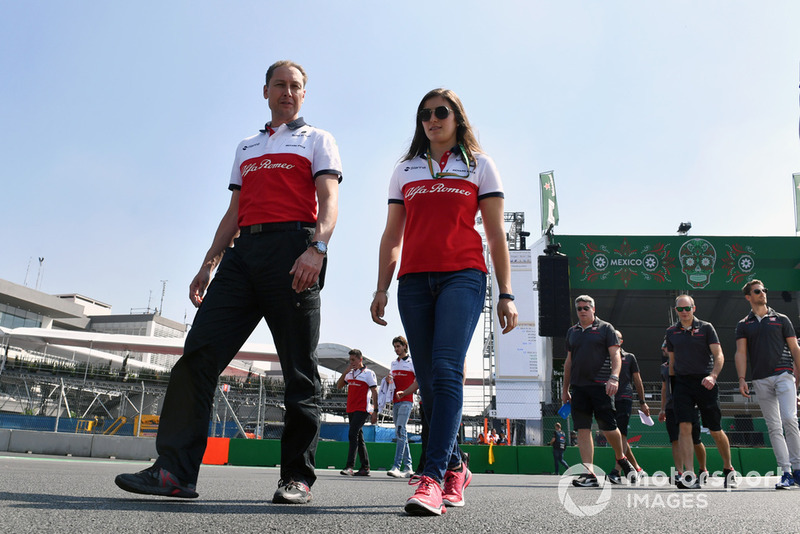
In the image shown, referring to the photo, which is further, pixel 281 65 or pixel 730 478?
pixel 730 478

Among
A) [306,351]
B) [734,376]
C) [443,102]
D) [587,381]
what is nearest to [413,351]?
[306,351]

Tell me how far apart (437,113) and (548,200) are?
21451mm

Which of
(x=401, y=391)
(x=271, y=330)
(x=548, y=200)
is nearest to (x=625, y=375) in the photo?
(x=401, y=391)

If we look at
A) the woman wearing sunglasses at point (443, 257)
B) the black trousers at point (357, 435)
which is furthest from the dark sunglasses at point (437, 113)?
the black trousers at point (357, 435)

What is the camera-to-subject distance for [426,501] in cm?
210

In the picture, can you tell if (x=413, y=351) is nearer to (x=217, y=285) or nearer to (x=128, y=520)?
(x=217, y=285)

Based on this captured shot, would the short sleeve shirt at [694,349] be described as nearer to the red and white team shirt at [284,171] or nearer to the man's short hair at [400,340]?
the man's short hair at [400,340]

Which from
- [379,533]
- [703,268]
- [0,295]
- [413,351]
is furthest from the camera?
[0,295]

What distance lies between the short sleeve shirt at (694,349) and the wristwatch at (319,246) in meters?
4.61

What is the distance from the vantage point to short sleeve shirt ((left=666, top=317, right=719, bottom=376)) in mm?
5930

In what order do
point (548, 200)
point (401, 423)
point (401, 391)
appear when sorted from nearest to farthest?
point (401, 391) < point (401, 423) < point (548, 200)

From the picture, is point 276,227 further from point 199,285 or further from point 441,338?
point 441,338

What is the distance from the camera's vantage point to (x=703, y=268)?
71.1 feet

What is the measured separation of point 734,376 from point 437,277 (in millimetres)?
32062
